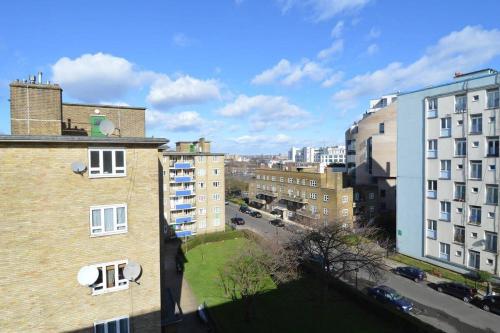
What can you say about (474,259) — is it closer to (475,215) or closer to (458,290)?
(475,215)

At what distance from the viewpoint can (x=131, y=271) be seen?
10.8 metres

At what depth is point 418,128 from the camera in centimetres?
3431

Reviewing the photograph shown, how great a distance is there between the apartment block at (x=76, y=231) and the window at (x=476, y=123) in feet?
98.6

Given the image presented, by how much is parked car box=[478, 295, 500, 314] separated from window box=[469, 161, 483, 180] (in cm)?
1078

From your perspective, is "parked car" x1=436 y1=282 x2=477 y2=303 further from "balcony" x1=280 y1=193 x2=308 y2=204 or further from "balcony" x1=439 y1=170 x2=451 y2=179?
"balcony" x1=280 y1=193 x2=308 y2=204

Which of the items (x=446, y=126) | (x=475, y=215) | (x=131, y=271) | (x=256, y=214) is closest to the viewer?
(x=131, y=271)

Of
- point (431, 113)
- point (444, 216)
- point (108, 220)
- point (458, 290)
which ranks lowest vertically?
point (458, 290)

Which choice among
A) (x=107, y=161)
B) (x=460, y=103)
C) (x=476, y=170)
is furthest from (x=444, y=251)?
(x=107, y=161)

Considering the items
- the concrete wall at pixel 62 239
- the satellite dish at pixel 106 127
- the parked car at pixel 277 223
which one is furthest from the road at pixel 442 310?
the parked car at pixel 277 223

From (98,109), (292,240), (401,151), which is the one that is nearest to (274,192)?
(401,151)

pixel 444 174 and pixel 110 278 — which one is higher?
pixel 444 174

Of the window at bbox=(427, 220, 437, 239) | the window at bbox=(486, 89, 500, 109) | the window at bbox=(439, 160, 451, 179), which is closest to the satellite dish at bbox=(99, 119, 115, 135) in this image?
the window at bbox=(486, 89, 500, 109)

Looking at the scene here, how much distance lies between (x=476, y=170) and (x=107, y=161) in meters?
32.0

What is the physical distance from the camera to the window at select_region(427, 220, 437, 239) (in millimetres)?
33097
